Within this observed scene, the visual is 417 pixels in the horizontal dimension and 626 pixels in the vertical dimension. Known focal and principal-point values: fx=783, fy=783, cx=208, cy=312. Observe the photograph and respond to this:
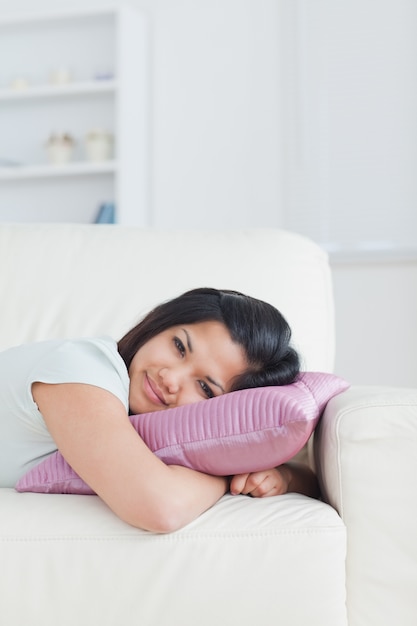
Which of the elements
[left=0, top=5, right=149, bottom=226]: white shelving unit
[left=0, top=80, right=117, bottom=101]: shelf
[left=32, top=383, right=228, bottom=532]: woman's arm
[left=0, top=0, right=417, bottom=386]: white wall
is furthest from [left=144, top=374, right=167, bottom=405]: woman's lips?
[left=0, top=80, right=117, bottom=101]: shelf

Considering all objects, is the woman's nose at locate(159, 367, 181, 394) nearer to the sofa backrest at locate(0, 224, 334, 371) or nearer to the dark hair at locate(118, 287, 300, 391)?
the dark hair at locate(118, 287, 300, 391)

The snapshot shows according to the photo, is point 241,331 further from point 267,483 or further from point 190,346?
point 267,483

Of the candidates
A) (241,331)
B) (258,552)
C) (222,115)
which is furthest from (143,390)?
(222,115)

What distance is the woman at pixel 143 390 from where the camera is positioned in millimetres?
1018

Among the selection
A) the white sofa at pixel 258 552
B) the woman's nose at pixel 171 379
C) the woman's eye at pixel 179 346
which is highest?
the woman's eye at pixel 179 346

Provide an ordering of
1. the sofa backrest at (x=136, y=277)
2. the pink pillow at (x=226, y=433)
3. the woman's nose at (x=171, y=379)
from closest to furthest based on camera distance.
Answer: the pink pillow at (x=226, y=433) < the woman's nose at (x=171, y=379) < the sofa backrest at (x=136, y=277)

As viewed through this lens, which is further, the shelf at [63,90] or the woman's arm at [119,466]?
the shelf at [63,90]

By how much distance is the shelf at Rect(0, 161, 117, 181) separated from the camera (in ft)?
11.3

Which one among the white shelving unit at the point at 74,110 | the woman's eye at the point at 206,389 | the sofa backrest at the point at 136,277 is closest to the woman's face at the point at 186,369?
the woman's eye at the point at 206,389

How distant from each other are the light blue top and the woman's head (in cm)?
11

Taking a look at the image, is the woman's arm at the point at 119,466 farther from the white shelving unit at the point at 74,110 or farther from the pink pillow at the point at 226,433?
the white shelving unit at the point at 74,110

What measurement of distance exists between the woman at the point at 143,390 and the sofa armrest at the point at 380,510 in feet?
0.50

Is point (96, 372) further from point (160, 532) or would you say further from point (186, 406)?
point (160, 532)

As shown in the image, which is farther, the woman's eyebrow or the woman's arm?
the woman's eyebrow
